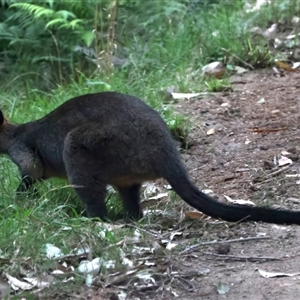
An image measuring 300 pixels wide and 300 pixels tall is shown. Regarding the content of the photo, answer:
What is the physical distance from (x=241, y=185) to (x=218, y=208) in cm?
120

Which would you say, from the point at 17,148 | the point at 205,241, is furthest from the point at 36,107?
the point at 205,241

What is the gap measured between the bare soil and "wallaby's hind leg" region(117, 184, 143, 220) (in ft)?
1.13

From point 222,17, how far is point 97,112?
461 centimetres

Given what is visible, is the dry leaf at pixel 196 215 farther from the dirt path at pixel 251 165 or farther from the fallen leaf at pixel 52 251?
the fallen leaf at pixel 52 251

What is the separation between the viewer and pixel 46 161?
6.24m

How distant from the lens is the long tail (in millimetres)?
5129

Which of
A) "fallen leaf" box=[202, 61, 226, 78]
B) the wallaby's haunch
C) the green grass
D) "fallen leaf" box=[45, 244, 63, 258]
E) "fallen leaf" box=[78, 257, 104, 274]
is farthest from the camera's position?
"fallen leaf" box=[202, 61, 226, 78]

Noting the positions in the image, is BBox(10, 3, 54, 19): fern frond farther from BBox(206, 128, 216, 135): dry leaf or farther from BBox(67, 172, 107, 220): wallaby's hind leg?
BBox(67, 172, 107, 220): wallaby's hind leg

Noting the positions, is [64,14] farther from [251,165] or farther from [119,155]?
[119,155]

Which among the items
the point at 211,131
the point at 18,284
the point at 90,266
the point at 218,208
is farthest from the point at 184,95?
the point at 18,284

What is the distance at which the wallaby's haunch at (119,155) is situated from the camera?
546cm

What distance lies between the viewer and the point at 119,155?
5613 mm

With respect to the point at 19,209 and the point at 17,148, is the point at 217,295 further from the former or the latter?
the point at 17,148

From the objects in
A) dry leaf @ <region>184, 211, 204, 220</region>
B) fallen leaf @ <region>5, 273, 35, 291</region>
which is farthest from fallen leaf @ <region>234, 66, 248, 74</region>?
fallen leaf @ <region>5, 273, 35, 291</region>
